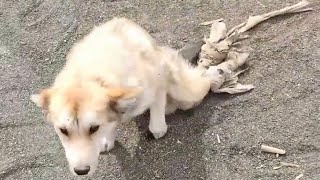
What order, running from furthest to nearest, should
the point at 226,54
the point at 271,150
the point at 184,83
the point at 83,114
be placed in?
the point at 226,54 → the point at 184,83 → the point at 271,150 → the point at 83,114

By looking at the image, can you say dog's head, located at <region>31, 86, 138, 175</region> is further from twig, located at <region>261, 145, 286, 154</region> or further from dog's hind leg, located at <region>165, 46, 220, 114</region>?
twig, located at <region>261, 145, 286, 154</region>

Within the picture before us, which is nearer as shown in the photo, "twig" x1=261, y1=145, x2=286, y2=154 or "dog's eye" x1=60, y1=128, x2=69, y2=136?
"dog's eye" x1=60, y1=128, x2=69, y2=136

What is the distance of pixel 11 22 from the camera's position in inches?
126

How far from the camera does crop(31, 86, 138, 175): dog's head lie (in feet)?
7.10

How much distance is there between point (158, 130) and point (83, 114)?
534 millimetres

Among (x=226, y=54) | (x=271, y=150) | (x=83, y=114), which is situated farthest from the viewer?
(x=226, y=54)

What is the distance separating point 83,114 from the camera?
2.15m

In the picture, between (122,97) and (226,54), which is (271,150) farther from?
(122,97)

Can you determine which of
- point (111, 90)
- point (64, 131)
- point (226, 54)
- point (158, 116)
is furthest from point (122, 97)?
point (226, 54)

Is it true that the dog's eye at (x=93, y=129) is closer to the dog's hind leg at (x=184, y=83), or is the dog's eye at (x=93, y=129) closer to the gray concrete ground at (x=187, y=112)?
the gray concrete ground at (x=187, y=112)

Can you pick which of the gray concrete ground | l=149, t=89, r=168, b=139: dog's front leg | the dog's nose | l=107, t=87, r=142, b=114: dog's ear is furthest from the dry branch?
the dog's nose

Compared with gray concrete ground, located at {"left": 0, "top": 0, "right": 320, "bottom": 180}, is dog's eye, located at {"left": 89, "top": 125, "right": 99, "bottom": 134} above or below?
above

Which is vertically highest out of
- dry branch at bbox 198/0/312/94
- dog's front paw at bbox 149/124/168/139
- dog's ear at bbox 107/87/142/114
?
dog's ear at bbox 107/87/142/114

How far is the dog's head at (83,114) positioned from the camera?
216 cm
